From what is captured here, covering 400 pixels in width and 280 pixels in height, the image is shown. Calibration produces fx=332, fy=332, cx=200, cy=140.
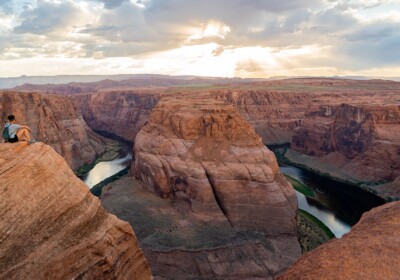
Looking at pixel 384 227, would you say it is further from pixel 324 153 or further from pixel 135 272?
pixel 324 153

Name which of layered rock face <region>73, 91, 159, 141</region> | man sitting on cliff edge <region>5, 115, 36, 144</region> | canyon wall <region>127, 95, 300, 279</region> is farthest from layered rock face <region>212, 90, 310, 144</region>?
man sitting on cliff edge <region>5, 115, 36, 144</region>

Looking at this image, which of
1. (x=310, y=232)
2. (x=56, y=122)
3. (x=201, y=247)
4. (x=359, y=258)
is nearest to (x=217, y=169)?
(x=201, y=247)

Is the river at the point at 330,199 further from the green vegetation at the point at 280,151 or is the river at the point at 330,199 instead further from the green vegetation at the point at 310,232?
the green vegetation at the point at 280,151

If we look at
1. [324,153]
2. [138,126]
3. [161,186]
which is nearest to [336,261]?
[161,186]

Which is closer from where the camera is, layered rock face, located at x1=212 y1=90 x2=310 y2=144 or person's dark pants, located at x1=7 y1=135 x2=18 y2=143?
person's dark pants, located at x1=7 y1=135 x2=18 y2=143

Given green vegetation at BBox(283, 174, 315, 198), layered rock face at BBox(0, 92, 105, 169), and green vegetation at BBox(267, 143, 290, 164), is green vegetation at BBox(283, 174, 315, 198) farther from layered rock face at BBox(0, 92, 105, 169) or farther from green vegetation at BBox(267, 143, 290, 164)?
layered rock face at BBox(0, 92, 105, 169)

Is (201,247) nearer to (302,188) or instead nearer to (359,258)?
(359,258)
